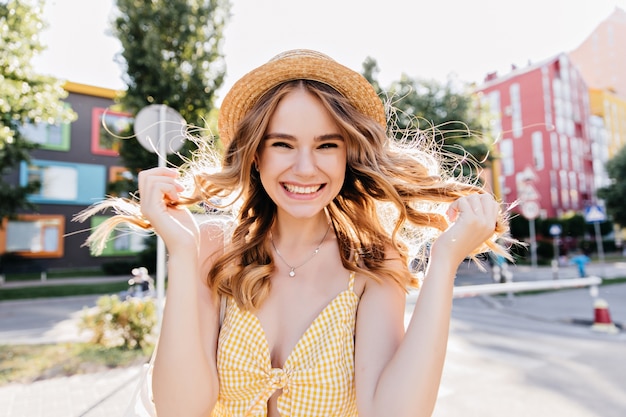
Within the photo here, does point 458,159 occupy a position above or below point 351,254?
above

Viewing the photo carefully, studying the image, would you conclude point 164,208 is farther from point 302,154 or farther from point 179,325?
point 302,154

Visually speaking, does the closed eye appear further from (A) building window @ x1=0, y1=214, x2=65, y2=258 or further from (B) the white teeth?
(A) building window @ x1=0, y1=214, x2=65, y2=258

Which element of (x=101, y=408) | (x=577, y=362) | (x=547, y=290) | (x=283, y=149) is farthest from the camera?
(x=547, y=290)

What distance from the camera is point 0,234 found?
21922mm

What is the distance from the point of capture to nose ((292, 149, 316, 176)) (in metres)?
1.50

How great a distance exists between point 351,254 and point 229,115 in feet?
2.54

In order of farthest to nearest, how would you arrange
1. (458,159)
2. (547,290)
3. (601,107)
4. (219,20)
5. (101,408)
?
(601,107) < (219,20) < (547,290) < (101,408) < (458,159)

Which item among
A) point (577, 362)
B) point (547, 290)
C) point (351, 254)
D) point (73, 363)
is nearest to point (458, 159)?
point (351, 254)

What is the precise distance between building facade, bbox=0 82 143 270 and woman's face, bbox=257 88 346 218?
74.6ft

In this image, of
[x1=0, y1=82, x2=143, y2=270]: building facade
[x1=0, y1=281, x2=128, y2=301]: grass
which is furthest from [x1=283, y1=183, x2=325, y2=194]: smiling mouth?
[x1=0, y1=82, x2=143, y2=270]: building facade

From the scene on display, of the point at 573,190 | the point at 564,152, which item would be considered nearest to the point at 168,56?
the point at 564,152

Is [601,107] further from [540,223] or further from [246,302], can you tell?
[246,302]

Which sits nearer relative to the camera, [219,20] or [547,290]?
[547,290]

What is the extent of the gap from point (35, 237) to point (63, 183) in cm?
318
